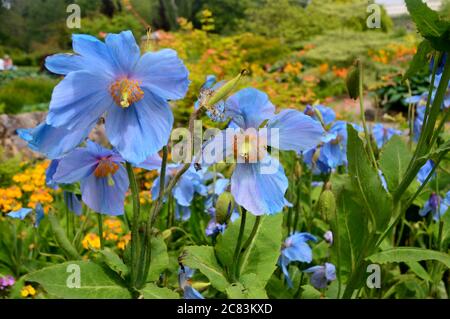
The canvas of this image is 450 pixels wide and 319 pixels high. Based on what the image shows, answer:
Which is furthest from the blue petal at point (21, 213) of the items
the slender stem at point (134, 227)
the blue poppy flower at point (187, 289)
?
the slender stem at point (134, 227)

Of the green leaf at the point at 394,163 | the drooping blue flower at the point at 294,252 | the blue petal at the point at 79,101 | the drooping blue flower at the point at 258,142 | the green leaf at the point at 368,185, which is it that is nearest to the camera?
the blue petal at the point at 79,101

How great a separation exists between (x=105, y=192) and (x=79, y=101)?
200mm

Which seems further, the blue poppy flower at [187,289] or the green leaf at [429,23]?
the blue poppy flower at [187,289]

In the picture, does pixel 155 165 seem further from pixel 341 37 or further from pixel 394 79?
pixel 341 37

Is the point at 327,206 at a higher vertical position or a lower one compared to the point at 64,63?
lower

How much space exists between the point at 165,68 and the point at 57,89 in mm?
125

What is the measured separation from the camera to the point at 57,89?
583 millimetres

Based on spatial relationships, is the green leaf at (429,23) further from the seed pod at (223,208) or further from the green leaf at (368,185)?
the seed pod at (223,208)

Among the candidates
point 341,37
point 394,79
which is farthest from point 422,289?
point 341,37

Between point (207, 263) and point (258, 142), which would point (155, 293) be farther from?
point (258, 142)

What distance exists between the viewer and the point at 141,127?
0.64 metres

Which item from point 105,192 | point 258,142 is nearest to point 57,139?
point 105,192

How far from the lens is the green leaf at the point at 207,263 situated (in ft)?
2.39

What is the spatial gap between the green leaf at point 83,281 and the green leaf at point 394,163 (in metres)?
0.53
